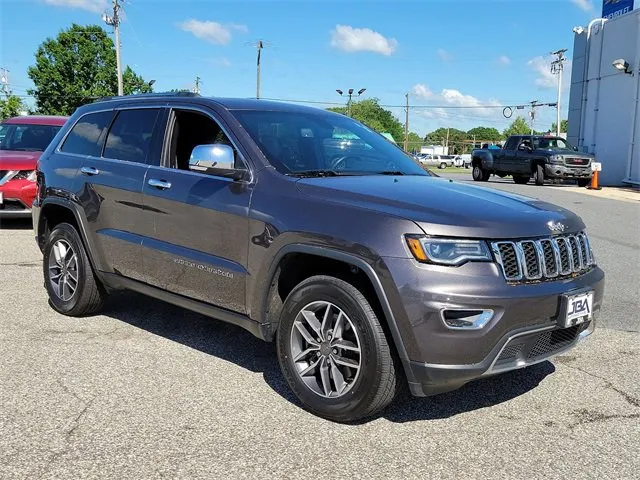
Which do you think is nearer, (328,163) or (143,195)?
(328,163)

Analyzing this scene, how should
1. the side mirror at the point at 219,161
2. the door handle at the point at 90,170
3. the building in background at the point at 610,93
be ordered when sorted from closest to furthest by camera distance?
1. the side mirror at the point at 219,161
2. the door handle at the point at 90,170
3. the building in background at the point at 610,93

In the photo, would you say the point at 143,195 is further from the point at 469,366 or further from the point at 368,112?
the point at 368,112

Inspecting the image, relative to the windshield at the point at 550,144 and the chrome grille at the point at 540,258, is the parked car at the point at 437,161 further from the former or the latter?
the chrome grille at the point at 540,258

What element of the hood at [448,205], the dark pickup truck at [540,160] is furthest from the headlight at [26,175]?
the dark pickup truck at [540,160]

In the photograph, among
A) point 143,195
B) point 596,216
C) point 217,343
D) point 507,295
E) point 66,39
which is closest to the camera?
point 507,295

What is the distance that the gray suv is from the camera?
10.2 ft

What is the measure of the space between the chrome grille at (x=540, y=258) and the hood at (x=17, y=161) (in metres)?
8.50

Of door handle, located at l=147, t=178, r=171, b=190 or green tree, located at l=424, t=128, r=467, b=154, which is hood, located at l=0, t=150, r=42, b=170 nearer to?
door handle, located at l=147, t=178, r=171, b=190

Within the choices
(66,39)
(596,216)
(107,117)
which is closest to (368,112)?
(66,39)

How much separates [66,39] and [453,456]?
67.8 m

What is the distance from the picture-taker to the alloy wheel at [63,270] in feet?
17.5

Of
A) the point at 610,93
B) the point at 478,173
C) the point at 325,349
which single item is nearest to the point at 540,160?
the point at 478,173

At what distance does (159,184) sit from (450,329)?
7.67 feet

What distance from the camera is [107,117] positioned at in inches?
207
